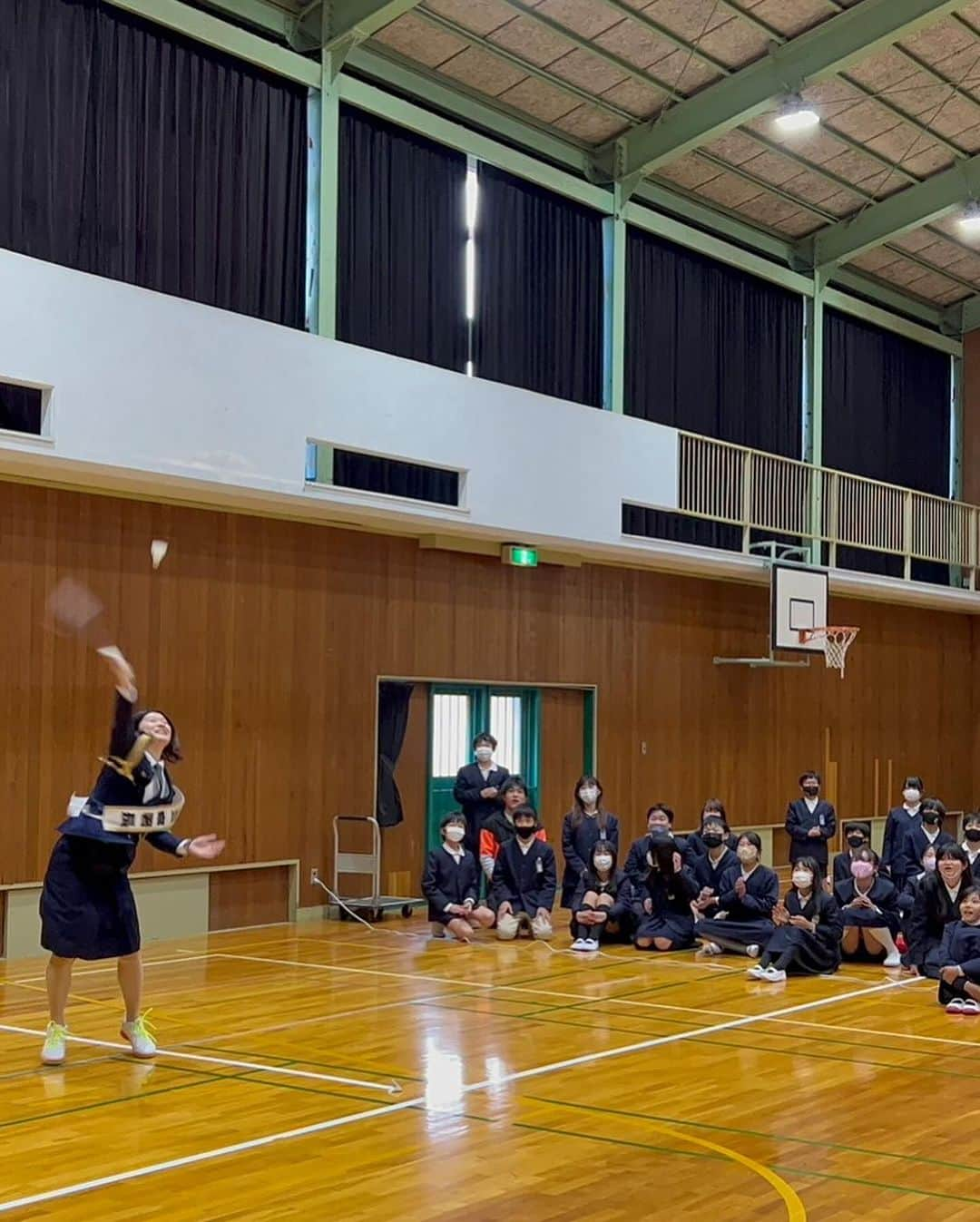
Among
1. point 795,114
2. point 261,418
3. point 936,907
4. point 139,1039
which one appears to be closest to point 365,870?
point 261,418

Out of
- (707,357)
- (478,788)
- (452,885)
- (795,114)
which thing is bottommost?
(452,885)

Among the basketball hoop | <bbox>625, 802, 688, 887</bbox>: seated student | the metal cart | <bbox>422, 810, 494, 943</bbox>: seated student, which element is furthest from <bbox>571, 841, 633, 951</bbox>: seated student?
the basketball hoop

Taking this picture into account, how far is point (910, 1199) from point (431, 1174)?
5.70ft

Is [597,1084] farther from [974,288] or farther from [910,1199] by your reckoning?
[974,288]

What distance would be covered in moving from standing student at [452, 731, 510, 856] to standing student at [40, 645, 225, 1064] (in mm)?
7092

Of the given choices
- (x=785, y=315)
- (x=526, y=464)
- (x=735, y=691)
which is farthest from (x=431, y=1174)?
(x=785, y=315)

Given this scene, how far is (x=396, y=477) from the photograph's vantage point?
1575 centimetres

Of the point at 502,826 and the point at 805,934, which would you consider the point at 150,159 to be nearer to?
the point at 502,826

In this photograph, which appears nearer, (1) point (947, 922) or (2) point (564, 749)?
(1) point (947, 922)

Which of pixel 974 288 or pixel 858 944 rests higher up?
pixel 974 288

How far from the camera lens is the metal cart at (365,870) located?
47.3ft

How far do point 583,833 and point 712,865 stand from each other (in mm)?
1575

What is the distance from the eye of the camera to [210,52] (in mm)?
14180

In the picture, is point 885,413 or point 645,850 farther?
point 885,413
